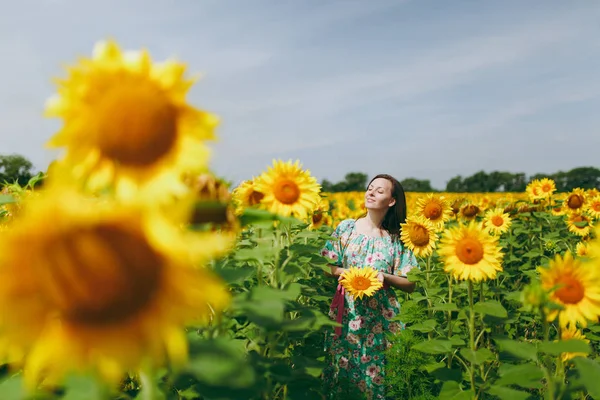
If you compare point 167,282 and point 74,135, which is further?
point 74,135

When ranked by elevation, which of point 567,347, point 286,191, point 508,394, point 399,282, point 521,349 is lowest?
point 508,394

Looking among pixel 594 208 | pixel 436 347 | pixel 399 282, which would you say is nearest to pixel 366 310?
pixel 399 282

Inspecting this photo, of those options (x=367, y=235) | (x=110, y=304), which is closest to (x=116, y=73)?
(x=110, y=304)

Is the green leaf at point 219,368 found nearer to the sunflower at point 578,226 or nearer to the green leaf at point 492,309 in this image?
the green leaf at point 492,309

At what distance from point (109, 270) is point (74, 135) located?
1.46ft

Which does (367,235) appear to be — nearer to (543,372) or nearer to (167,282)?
(543,372)

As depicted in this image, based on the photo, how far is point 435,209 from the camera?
15.5 feet

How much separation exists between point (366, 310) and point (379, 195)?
3.41 feet

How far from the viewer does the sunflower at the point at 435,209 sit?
185 inches

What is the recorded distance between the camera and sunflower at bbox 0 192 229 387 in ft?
2.59

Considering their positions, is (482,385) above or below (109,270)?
below

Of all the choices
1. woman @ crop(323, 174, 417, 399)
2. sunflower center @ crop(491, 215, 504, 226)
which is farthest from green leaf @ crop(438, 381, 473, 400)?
sunflower center @ crop(491, 215, 504, 226)

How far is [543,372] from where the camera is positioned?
1.88 m

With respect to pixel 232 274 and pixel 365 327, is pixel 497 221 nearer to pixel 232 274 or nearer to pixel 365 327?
pixel 365 327
